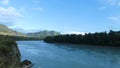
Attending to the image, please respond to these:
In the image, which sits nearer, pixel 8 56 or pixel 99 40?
pixel 8 56

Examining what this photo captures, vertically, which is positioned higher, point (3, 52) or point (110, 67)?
point (3, 52)

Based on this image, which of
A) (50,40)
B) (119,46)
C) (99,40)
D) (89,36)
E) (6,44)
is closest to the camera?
(6,44)

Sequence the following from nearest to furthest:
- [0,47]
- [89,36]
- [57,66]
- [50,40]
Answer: [0,47] → [57,66] → [89,36] → [50,40]

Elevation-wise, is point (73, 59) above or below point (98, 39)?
below

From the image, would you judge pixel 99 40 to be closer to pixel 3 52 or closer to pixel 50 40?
pixel 50 40

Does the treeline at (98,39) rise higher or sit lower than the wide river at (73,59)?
higher

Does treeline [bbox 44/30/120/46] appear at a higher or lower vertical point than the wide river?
higher

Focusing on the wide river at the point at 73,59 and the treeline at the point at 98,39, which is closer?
the wide river at the point at 73,59

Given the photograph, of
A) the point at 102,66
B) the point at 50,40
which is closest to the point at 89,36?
the point at 50,40

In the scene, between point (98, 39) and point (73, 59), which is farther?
point (98, 39)

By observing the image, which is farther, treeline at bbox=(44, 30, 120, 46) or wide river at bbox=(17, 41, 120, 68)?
treeline at bbox=(44, 30, 120, 46)
